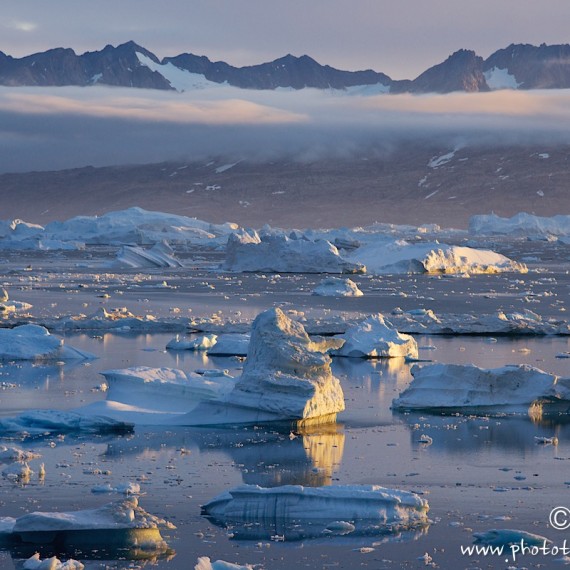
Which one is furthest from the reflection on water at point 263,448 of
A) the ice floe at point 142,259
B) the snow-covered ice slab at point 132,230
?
the snow-covered ice slab at point 132,230

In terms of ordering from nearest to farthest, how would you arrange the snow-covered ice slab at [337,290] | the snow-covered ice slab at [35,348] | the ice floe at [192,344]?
the snow-covered ice slab at [35,348]
the ice floe at [192,344]
the snow-covered ice slab at [337,290]

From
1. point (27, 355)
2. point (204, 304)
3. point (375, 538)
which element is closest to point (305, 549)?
point (375, 538)

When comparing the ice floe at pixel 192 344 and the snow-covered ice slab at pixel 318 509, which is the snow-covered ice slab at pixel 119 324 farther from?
the snow-covered ice slab at pixel 318 509

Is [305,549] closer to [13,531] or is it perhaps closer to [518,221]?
[13,531]

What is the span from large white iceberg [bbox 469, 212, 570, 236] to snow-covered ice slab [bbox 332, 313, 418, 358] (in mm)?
53128

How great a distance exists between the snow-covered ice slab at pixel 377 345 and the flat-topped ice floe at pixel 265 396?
313 centimetres

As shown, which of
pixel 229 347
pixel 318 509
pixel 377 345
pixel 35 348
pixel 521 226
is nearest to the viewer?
pixel 318 509

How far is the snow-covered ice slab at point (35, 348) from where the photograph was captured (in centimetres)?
1076

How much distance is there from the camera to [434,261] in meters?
27.9

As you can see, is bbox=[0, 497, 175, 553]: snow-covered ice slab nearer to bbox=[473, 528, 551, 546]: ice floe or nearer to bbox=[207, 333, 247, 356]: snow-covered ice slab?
bbox=[473, 528, 551, 546]: ice floe

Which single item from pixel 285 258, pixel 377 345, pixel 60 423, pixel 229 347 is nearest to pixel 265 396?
pixel 60 423

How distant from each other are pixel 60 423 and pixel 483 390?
3091 mm

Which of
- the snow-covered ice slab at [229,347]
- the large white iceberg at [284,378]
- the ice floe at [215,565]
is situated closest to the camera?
the ice floe at [215,565]

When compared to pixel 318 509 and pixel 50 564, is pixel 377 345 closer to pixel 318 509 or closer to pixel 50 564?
pixel 318 509
